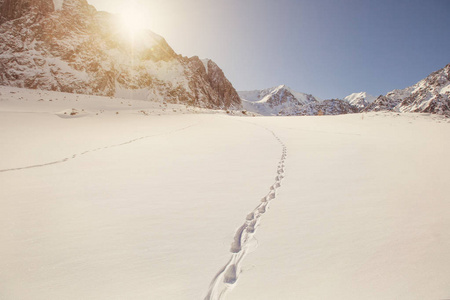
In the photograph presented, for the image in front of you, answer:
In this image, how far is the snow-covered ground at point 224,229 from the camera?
6.21 ft

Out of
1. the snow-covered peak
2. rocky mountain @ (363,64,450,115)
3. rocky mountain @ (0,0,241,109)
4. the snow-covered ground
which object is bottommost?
the snow-covered ground

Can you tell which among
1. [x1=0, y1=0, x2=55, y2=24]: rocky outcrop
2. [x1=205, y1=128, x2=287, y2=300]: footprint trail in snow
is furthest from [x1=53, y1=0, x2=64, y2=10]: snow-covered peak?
[x1=205, y1=128, x2=287, y2=300]: footprint trail in snow

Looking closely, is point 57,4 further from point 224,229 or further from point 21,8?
point 224,229

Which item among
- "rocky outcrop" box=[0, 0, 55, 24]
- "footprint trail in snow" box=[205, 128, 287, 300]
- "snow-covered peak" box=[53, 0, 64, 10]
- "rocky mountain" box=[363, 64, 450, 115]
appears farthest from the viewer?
"rocky mountain" box=[363, 64, 450, 115]

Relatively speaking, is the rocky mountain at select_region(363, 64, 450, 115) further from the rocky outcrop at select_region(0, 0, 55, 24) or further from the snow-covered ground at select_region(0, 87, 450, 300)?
A: the rocky outcrop at select_region(0, 0, 55, 24)

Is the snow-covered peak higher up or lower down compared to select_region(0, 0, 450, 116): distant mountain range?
higher up

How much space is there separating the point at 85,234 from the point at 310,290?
8.47 ft

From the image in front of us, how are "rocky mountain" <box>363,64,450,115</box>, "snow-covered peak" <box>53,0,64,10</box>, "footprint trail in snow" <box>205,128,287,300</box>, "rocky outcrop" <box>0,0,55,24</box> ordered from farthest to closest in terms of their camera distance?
1. "rocky mountain" <box>363,64,450,115</box>
2. "snow-covered peak" <box>53,0,64,10</box>
3. "rocky outcrop" <box>0,0,55,24</box>
4. "footprint trail in snow" <box>205,128,287,300</box>

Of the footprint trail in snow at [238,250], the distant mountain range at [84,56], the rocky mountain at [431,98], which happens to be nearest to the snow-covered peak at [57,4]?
the distant mountain range at [84,56]

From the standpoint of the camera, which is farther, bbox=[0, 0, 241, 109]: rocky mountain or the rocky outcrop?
the rocky outcrop

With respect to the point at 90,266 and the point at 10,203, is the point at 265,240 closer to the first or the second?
the point at 90,266

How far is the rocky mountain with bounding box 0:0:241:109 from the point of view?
187 feet

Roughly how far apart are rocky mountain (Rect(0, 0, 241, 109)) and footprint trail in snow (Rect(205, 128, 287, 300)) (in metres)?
72.6

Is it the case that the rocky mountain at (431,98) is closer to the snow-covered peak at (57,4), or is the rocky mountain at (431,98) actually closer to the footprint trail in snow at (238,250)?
the footprint trail in snow at (238,250)
